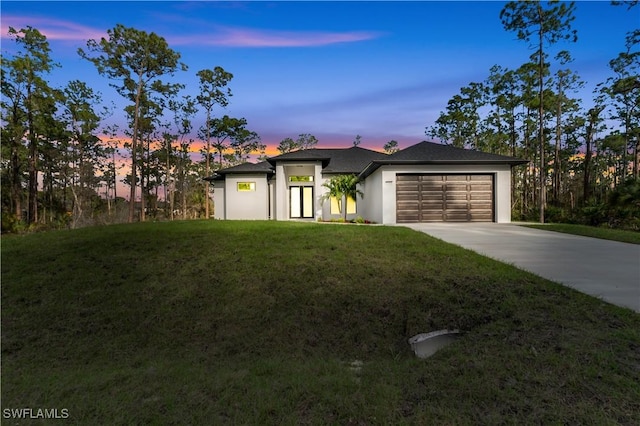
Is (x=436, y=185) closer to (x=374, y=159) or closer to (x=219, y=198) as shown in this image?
(x=374, y=159)

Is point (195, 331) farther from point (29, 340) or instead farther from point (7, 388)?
point (29, 340)

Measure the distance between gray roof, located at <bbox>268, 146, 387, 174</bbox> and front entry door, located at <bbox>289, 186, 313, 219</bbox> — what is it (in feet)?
6.42

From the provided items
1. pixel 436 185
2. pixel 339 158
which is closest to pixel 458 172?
pixel 436 185

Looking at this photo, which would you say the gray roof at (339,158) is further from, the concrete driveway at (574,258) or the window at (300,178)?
the concrete driveway at (574,258)

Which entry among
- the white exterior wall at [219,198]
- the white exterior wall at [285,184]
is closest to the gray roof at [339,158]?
the white exterior wall at [285,184]

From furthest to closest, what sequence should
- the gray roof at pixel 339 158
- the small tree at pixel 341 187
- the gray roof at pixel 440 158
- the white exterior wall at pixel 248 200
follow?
the white exterior wall at pixel 248 200 → the small tree at pixel 341 187 → the gray roof at pixel 339 158 → the gray roof at pixel 440 158

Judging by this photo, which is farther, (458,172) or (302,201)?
(302,201)

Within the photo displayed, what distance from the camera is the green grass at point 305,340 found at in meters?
2.48

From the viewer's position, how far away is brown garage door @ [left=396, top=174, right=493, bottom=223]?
14.5 meters

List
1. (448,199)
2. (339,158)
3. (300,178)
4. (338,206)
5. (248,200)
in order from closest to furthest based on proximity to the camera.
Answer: (448,199) < (338,206) < (300,178) < (248,200) < (339,158)

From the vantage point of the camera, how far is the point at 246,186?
2016cm

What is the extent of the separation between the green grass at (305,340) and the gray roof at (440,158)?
7895 mm

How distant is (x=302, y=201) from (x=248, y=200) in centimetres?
346

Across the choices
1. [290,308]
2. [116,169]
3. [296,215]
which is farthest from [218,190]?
[116,169]
